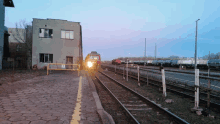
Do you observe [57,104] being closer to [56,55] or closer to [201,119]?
[201,119]

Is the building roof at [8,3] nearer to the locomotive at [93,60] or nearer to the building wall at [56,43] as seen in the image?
the building wall at [56,43]

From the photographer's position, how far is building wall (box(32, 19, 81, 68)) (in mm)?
25875

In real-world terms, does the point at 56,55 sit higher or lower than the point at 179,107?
higher

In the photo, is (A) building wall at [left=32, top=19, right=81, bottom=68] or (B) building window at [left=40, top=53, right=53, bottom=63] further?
(B) building window at [left=40, top=53, right=53, bottom=63]

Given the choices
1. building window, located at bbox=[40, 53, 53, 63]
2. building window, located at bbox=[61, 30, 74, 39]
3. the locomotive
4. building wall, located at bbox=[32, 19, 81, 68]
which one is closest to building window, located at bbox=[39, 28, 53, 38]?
building wall, located at bbox=[32, 19, 81, 68]

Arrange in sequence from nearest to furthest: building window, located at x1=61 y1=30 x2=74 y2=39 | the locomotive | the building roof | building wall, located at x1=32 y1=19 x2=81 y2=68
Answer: building wall, located at x1=32 y1=19 x2=81 y2=68 < building window, located at x1=61 y1=30 x2=74 y2=39 < the building roof < the locomotive

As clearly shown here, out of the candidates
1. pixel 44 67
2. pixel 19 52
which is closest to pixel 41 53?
pixel 44 67

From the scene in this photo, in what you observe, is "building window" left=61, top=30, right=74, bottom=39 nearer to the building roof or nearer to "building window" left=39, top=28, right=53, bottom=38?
"building window" left=39, top=28, right=53, bottom=38

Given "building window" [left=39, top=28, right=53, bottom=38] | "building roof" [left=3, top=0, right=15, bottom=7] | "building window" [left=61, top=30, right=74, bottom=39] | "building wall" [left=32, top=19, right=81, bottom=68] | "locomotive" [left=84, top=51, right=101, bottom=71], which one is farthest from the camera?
"locomotive" [left=84, top=51, right=101, bottom=71]

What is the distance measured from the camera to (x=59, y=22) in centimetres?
2667

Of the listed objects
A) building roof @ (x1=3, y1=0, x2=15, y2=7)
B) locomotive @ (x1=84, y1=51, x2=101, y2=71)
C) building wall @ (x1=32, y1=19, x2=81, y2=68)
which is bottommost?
locomotive @ (x1=84, y1=51, x2=101, y2=71)

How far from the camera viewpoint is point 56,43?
86.4 ft

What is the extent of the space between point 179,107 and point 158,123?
7.96 feet

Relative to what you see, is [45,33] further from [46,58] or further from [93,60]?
[93,60]
